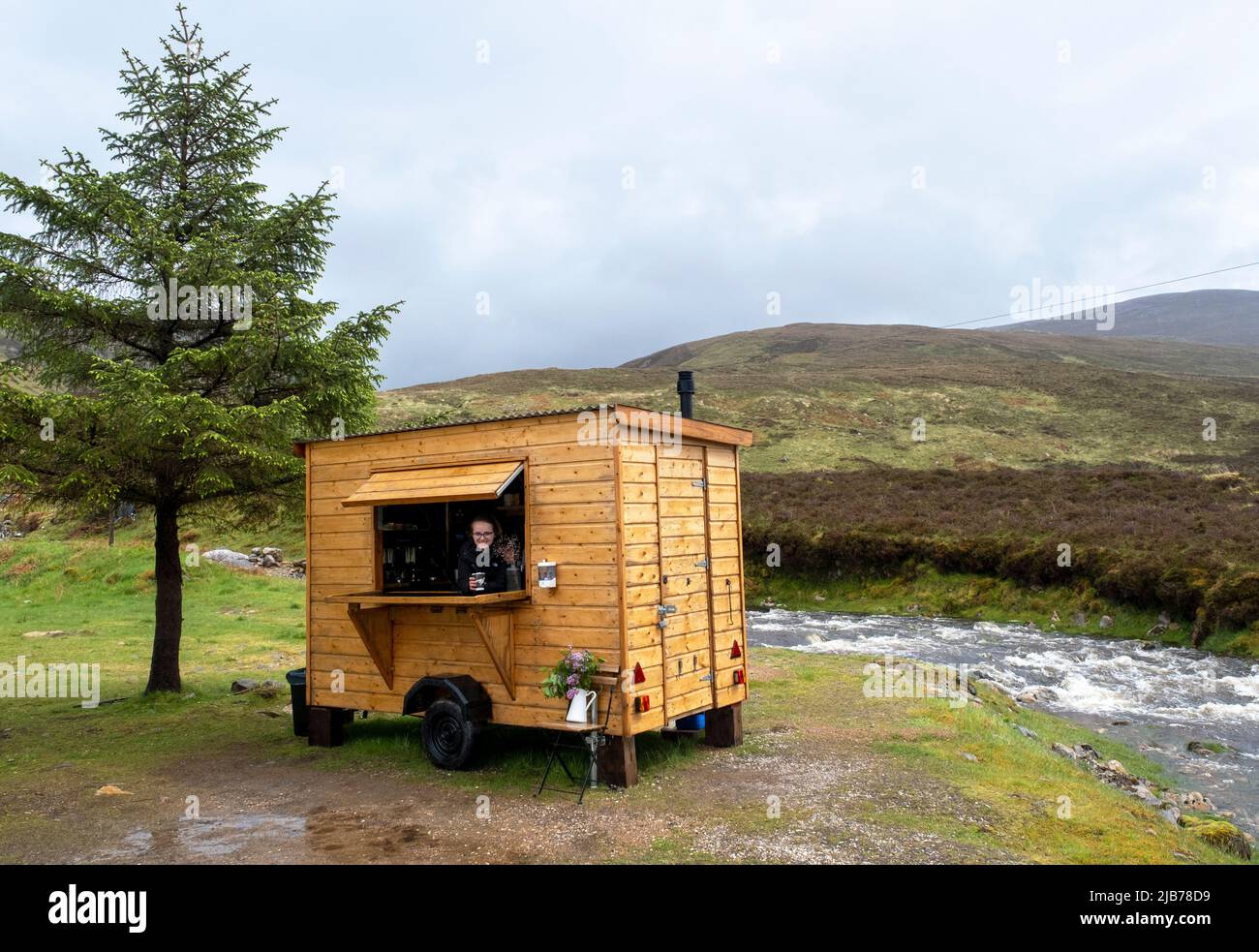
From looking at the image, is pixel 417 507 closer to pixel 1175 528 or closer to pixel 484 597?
pixel 484 597

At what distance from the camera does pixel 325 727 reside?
A: 494 inches

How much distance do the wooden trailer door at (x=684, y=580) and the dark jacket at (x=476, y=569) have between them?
1916 mm

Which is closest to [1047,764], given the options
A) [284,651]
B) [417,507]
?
[417,507]

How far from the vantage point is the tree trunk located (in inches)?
595

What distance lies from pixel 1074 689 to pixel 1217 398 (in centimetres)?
5357

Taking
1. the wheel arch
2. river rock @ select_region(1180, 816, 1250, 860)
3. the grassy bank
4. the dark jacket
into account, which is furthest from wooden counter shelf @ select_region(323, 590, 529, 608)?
the grassy bank

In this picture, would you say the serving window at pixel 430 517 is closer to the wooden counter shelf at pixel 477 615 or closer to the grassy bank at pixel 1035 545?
the wooden counter shelf at pixel 477 615

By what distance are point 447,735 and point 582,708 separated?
91.6 inches

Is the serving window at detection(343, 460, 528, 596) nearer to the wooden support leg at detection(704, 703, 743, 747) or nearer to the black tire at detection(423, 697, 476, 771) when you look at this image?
the black tire at detection(423, 697, 476, 771)

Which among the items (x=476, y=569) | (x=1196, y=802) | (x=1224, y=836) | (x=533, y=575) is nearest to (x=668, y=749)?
(x=533, y=575)

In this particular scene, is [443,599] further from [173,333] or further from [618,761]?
[173,333]

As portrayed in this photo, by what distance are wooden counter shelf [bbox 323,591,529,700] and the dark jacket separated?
17 centimetres

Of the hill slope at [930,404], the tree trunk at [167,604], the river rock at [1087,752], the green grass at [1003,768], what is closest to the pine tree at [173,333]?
the tree trunk at [167,604]

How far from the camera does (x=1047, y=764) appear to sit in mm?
11664
